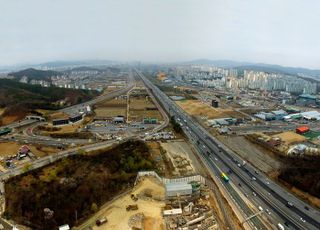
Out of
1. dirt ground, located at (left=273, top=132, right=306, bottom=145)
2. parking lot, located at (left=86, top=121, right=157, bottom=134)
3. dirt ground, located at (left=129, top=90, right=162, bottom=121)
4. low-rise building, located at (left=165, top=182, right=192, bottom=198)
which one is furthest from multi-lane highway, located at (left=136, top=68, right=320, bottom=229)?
dirt ground, located at (left=129, top=90, right=162, bottom=121)

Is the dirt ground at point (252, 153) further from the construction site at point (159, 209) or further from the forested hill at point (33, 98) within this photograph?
the forested hill at point (33, 98)

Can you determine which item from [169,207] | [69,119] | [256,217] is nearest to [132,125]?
[69,119]

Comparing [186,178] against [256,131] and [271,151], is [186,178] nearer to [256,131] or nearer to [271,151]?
[271,151]

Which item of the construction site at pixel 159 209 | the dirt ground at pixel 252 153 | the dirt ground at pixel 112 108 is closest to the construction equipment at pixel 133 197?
the construction site at pixel 159 209

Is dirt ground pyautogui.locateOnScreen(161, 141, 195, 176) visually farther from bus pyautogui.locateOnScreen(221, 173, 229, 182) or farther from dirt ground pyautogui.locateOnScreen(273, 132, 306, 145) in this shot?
dirt ground pyautogui.locateOnScreen(273, 132, 306, 145)

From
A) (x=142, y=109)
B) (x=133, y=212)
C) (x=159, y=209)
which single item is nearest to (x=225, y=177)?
(x=159, y=209)

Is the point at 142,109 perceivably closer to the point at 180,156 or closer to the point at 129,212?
the point at 180,156
